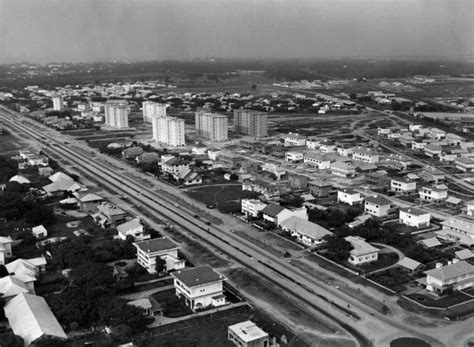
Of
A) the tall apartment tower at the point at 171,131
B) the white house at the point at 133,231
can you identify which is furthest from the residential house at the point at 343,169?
the white house at the point at 133,231

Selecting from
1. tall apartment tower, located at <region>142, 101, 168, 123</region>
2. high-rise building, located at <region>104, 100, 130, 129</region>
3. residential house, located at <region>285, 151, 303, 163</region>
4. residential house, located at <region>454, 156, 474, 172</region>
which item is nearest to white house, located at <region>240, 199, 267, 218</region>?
residential house, located at <region>285, 151, 303, 163</region>

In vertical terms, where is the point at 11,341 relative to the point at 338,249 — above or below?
above

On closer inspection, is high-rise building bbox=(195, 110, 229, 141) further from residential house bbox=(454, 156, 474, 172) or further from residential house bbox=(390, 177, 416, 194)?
residential house bbox=(390, 177, 416, 194)

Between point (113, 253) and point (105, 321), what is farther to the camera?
point (113, 253)

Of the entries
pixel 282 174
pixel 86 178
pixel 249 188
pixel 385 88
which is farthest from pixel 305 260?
pixel 385 88

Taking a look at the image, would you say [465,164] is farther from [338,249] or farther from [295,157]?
[338,249]

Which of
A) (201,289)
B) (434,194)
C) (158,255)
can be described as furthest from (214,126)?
(201,289)

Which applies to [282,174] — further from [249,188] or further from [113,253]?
[113,253]
